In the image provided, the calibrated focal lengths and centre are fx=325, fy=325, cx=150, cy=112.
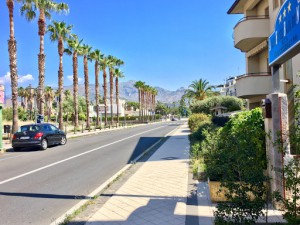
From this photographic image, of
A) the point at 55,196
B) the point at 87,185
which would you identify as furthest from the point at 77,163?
the point at 55,196

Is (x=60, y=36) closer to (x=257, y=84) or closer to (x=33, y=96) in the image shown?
(x=257, y=84)

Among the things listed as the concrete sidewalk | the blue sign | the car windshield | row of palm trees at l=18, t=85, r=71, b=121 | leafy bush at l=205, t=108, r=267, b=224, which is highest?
row of palm trees at l=18, t=85, r=71, b=121

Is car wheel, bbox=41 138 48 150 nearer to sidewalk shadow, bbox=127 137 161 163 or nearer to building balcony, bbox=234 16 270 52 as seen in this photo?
sidewalk shadow, bbox=127 137 161 163

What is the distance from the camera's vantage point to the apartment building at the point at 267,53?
181 inches

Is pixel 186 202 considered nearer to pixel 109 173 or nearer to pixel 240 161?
pixel 240 161

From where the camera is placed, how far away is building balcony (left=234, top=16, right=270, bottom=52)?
57.8 ft

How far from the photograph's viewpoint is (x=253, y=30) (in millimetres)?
17781

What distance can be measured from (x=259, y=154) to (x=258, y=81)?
1259 centimetres

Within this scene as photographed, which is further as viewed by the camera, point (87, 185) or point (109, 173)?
point (109, 173)

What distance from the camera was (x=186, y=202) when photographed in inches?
265

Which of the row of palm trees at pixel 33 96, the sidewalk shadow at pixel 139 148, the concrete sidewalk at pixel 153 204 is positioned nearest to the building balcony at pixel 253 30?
the sidewalk shadow at pixel 139 148

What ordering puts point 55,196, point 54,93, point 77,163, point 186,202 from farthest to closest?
point 54,93, point 77,163, point 55,196, point 186,202

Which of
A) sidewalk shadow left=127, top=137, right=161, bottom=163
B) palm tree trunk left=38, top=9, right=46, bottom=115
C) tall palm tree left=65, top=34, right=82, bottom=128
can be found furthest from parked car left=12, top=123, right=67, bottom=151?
tall palm tree left=65, top=34, right=82, bottom=128

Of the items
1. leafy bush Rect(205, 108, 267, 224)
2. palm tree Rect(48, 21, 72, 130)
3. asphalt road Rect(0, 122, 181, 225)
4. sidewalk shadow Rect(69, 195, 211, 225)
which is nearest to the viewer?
leafy bush Rect(205, 108, 267, 224)
